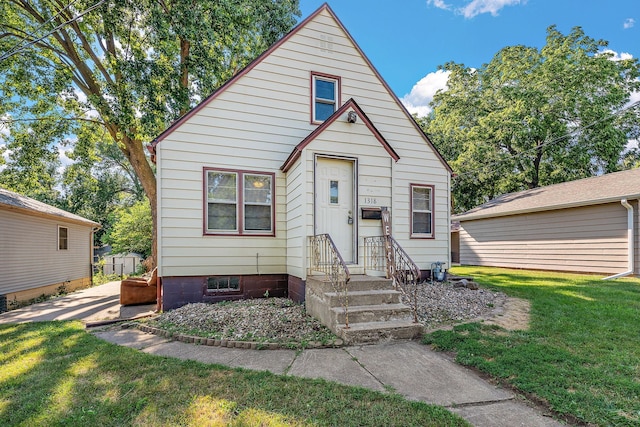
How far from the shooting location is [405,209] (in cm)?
855

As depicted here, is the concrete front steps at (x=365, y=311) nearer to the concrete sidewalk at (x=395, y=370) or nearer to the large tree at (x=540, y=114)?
the concrete sidewalk at (x=395, y=370)

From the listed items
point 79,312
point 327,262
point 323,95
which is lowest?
point 79,312

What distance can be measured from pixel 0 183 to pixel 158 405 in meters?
13.6

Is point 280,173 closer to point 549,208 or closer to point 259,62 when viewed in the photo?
point 259,62

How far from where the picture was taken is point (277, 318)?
5.45m

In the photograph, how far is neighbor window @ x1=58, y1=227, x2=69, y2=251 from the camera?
42.9 ft

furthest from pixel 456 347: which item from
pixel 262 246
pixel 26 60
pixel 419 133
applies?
pixel 26 60

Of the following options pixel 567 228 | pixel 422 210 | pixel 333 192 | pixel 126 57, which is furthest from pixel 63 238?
pixel 567 228

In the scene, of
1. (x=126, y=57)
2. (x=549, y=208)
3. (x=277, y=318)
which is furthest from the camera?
(x=549, y=208)

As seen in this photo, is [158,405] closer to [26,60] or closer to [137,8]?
[137,8]

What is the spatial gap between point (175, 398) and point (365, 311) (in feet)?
9.13

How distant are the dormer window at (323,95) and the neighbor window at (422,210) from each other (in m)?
3.15

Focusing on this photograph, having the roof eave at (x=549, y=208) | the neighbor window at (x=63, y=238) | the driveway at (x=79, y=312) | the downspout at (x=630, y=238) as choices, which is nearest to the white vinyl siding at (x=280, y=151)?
the driveway at (x=79, y=312)

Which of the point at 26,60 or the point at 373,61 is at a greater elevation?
the point at 26,60
